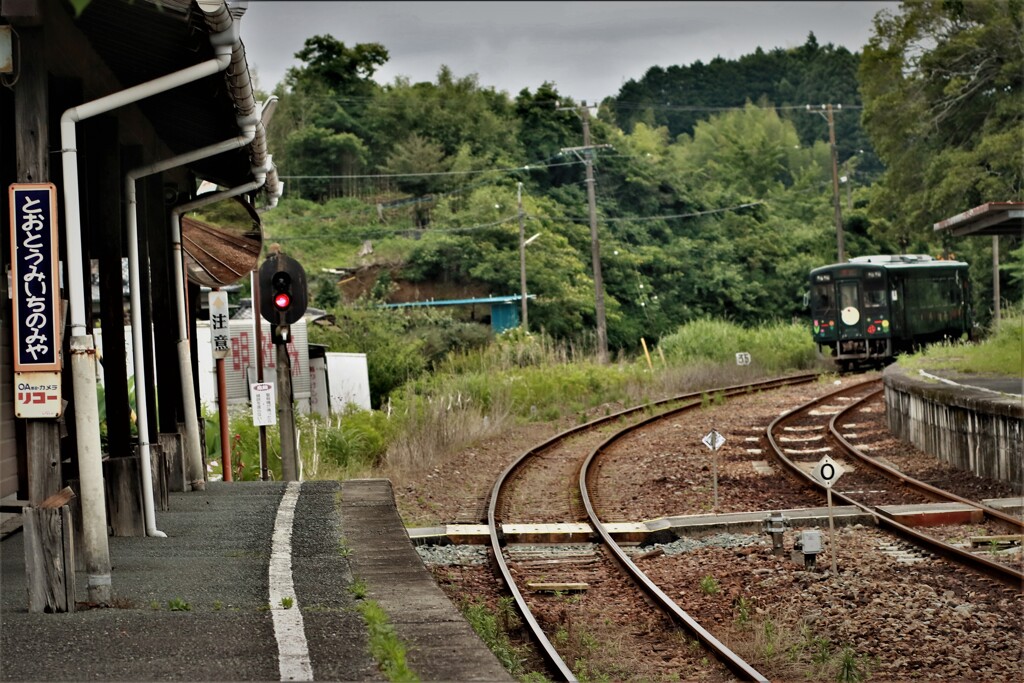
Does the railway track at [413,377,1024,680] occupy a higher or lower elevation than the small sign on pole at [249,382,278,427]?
lower

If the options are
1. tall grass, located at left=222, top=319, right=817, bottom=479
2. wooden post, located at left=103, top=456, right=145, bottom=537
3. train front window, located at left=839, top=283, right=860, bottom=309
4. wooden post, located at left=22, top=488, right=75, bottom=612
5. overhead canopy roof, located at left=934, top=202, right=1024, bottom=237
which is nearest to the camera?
wooden post, located at left=22, top=488, right=75, bottom=612

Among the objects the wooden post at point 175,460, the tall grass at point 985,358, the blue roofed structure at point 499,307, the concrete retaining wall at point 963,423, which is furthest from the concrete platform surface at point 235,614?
the blue roofed structure at point 499,307

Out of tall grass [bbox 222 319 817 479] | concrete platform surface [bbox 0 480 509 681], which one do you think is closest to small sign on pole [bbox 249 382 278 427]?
tall grass [bbox 222 319 817 479]

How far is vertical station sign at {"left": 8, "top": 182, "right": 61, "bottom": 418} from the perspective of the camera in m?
6.11

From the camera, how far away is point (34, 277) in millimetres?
6145

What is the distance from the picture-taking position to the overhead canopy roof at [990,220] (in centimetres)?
1335

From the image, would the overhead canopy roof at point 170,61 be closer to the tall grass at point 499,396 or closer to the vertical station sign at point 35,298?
the vertical station sign at point 35,298

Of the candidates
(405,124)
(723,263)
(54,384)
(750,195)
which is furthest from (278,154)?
(54,384)

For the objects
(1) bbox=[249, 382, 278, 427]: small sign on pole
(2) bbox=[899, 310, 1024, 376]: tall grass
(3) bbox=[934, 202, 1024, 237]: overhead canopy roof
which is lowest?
(2) bbox=[899, 310, 1024, 376]: tall grass

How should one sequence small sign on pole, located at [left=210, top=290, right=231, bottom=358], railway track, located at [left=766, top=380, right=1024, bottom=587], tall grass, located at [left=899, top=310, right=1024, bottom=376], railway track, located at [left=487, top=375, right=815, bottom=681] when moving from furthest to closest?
tall grass, located at [left=899, top=310, right=1024, bottom=376] → small sign on pole, located at [left=210, top=290, right=231, bottom=358] → railway track, located at [left=766, top=380, right=1024, bottom=587] → railway track, located at [left=487, top=375, right=815, bottom=681]

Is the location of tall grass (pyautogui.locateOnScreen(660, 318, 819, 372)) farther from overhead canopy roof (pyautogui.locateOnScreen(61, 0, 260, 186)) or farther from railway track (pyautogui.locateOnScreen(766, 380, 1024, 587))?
overhead canopy roof (pyautogui.locateOnScreen(61, 0, 260, 186))

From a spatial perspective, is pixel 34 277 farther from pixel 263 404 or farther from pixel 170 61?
pixel 263 404

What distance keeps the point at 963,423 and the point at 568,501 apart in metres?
4.34

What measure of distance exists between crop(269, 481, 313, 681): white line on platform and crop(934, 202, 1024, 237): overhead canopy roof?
8076 millimetres
